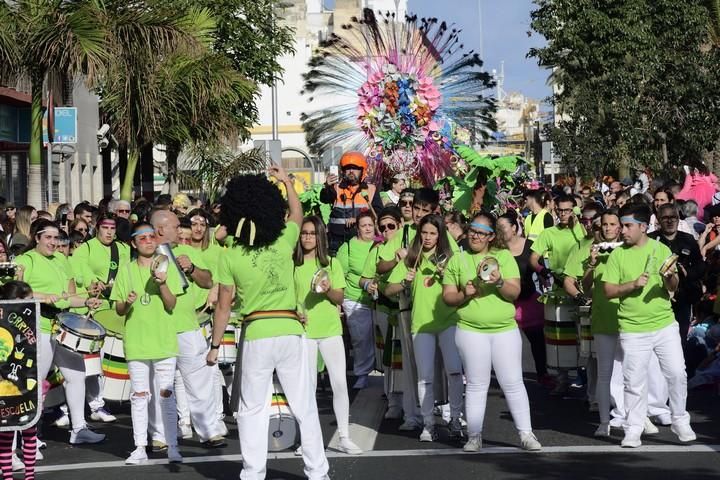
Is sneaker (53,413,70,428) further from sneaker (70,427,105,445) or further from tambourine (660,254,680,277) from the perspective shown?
tambourine (660,254,680,277)

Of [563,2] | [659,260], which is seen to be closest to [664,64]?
[563,2]

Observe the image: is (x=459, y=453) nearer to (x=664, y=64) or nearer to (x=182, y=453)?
(x=182, y=453)

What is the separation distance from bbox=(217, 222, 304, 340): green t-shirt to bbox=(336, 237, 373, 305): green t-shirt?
4567mm

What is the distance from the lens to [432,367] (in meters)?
10.8

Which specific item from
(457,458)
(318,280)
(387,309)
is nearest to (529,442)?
(457,458)

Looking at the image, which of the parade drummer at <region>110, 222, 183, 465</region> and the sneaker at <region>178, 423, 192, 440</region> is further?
the sneaker at <region>178, 423, 192, 440</region>

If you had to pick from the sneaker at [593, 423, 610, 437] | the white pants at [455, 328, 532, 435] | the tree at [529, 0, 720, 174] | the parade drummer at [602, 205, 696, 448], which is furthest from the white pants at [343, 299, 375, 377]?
the tree at [529, 0, 720, 174]

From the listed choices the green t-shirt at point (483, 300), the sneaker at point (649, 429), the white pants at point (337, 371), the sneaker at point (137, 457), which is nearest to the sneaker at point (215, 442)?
the sneaker at point (137, 457)

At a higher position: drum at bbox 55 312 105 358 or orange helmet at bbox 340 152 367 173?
orange helmet at bbox 340 152 367 173

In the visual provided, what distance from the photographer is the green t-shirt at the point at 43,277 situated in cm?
1059

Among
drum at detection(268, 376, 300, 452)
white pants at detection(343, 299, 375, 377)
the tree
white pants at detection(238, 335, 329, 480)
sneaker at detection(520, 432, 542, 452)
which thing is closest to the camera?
white pants at detection(238, 335, 329, 480)

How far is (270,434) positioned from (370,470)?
124 cm

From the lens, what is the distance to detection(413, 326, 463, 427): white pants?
10711 mm

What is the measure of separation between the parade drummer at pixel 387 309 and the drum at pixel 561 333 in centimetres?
142
